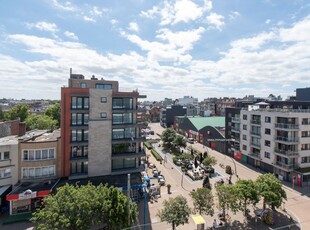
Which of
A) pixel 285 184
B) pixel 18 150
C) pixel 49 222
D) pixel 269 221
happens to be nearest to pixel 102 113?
pixel 18 150

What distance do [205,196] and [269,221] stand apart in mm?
10665

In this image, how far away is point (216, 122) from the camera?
9012 cm

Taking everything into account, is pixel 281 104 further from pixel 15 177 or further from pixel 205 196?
pixel 15 177

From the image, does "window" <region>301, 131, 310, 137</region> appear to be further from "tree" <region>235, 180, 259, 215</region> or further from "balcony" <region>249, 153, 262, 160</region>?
"tree" <region>235, 180, 259, 215</region>

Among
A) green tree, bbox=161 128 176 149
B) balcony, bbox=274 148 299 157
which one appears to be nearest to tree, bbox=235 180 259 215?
balcony, bbox=274 148 299 157

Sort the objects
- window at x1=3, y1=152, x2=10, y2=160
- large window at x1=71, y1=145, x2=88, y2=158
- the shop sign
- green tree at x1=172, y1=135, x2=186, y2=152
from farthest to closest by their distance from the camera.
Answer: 1. green tree at x1=172, y1=135, x2=186, y2=152
2. large window at x1=71, y1=145, x2=88, y2=158
3. window at x1=3, y1=152, x2=10, y2=160
4. the shop sign

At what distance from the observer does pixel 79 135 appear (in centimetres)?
3862

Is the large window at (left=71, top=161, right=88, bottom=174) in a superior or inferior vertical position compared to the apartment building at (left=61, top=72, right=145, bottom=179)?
inferior

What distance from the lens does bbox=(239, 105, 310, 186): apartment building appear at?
4659 cm

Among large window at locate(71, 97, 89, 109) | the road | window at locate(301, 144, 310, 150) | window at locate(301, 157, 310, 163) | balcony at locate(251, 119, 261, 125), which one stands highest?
large window at locate(71, 97, 89, 109)

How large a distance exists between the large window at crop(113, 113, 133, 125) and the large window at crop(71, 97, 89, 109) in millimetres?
5696

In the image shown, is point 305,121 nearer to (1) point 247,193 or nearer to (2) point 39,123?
(1) point 247,193

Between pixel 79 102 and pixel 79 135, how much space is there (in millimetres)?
6112

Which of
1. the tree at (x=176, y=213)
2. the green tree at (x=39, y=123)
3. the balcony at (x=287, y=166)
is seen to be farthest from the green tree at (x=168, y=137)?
the tree at (x=176, y=213)
